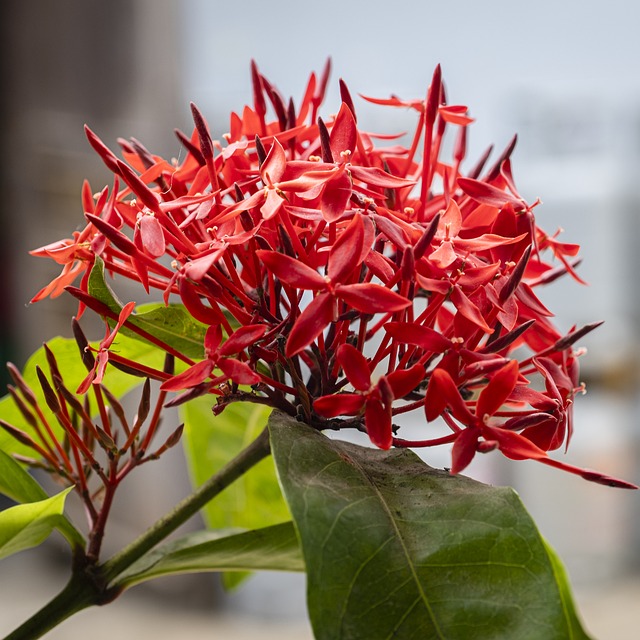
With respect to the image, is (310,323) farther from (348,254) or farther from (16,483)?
(16,483)

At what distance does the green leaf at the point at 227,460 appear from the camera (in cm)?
47

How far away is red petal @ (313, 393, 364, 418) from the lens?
0.83 ft

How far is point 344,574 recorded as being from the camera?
0.24 m

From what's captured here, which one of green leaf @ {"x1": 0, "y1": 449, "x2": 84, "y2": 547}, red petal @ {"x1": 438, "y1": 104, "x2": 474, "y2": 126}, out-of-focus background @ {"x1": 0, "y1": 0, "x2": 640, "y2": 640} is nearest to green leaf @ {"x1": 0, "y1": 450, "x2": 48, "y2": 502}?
green leaf @ {"x1": 0, "y1": 449, "x2": 84, "y2": 547}

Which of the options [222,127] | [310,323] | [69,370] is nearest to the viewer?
[310,323]

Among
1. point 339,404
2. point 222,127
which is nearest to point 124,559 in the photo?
point 339,404

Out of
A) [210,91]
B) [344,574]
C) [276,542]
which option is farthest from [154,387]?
[344,574]

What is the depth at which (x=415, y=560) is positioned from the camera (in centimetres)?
25

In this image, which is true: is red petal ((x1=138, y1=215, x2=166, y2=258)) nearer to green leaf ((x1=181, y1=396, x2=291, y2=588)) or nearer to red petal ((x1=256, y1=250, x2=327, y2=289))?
red petal ((x1=256, y1=250, x2=327, y2=289))

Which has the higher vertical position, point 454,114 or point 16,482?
point 454,114

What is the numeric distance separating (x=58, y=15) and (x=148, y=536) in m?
1.68

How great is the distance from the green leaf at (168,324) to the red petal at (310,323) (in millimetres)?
75

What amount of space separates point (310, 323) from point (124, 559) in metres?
0.15

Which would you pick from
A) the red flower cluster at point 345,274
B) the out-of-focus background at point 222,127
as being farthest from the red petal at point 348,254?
the out-of-focus background at point 222,127
